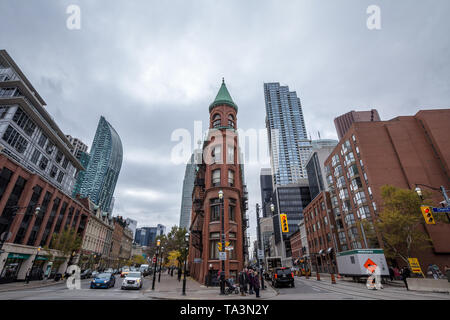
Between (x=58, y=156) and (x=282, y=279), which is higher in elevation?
(x=58, y=156)

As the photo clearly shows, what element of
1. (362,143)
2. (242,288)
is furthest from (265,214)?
(242,288)

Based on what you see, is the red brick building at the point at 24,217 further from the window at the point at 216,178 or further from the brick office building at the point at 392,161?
the brick office building at the point at 392,161

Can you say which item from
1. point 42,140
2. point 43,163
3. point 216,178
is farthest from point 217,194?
point 42,140

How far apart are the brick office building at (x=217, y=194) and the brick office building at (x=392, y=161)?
2644 cm

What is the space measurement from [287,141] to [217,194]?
160 metres

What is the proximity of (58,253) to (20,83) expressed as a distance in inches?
1318

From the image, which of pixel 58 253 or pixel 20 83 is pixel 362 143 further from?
pixel 20 83

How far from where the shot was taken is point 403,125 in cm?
4791

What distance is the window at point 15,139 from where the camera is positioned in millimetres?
39062

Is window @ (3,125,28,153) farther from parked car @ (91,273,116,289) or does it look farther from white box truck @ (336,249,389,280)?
white box truck @ (336,249,389,280)

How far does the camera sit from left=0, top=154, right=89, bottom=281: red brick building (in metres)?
31.0

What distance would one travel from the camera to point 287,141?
589 feet

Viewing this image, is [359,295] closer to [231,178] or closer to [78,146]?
[231,178]

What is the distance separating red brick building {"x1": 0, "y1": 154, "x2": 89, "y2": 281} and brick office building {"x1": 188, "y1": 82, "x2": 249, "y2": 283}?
67.9 feet
